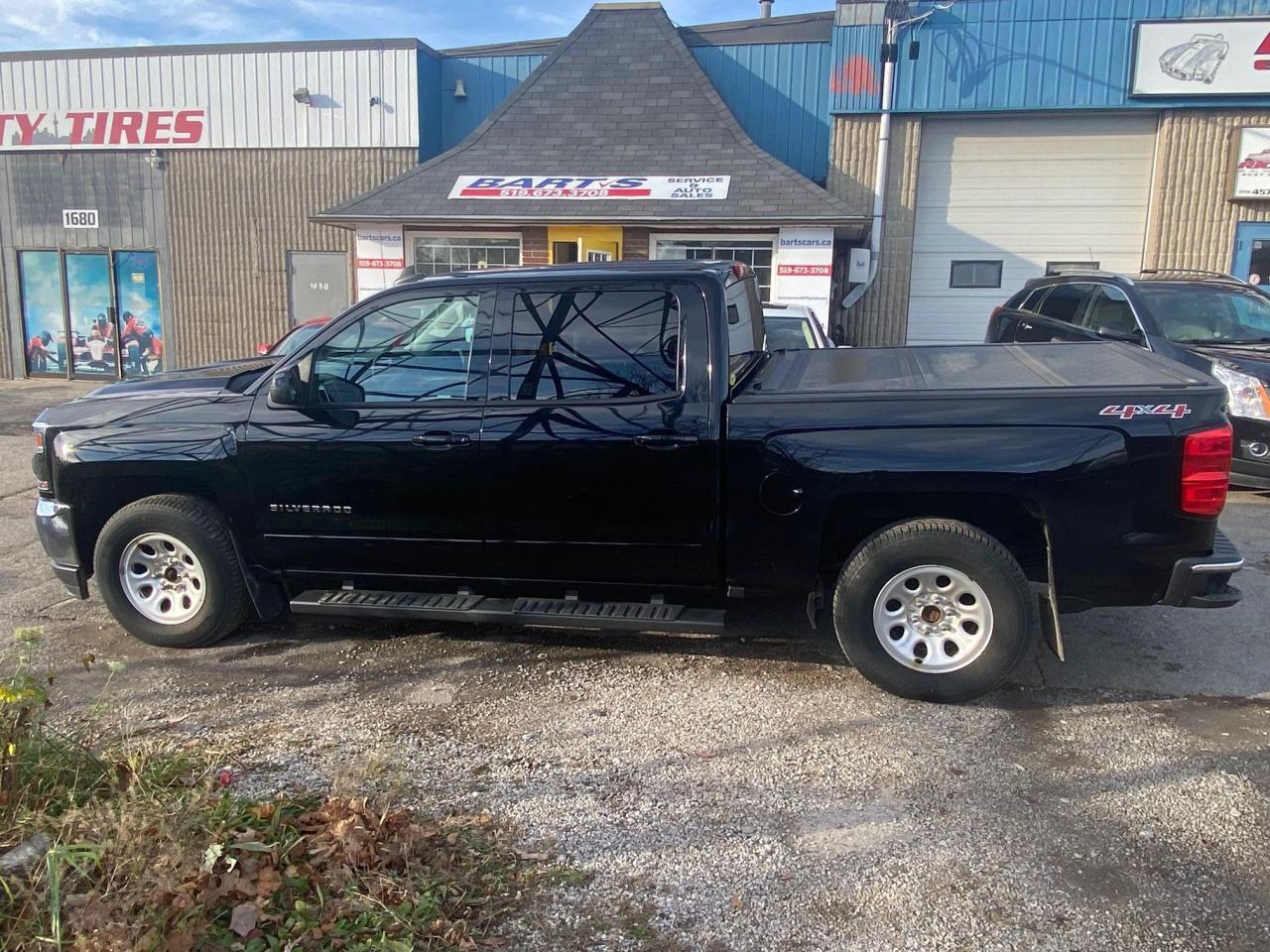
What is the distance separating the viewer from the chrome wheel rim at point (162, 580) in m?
5.00

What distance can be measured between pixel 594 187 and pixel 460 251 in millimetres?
2311

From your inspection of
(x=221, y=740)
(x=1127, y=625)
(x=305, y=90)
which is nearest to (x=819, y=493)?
(x=1127, y=625)

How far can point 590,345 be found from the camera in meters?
4.60

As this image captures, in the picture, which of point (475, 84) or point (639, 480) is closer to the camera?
point (639, 480)

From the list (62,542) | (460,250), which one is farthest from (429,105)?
(62,542)

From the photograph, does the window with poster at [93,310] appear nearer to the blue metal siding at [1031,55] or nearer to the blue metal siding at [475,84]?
the blue metal siding at [475,84]

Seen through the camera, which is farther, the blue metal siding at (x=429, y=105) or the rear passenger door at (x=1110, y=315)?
the blue metal siding at (x=429, y=105)

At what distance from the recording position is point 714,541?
4.49 m

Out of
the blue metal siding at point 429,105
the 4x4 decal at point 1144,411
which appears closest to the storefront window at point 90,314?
the blue metal siding at point 429,105

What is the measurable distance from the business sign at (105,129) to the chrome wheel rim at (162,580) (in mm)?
14360

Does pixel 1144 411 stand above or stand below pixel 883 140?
below

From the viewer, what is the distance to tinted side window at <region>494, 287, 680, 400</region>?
4.53 meters

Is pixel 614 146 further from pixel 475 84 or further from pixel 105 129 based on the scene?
pixel 105 129

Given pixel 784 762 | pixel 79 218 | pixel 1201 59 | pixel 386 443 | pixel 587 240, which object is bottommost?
pixel 784 762
